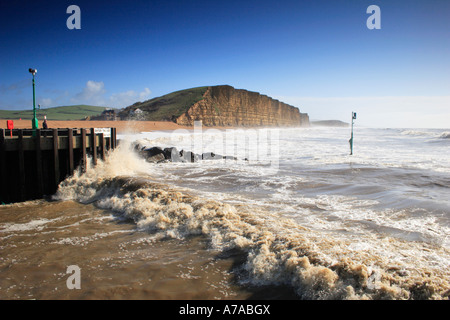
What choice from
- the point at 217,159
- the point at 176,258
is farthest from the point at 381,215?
the point at 217,159

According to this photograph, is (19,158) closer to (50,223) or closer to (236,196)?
(50,223)

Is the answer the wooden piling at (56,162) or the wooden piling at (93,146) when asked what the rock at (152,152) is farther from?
the wooden piling at (56,162)

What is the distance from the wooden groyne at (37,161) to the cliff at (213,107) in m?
62.5

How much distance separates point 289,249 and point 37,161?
10.2 m

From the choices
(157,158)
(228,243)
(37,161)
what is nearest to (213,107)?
(157,158)

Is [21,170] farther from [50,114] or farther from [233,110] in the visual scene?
[50,114]

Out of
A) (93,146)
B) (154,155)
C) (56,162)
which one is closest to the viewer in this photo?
(56,162)

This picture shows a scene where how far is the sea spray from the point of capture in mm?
3916

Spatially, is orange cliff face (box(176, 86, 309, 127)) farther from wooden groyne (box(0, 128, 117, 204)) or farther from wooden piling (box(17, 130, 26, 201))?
wooden piling (box(17, 130, 26, 201))

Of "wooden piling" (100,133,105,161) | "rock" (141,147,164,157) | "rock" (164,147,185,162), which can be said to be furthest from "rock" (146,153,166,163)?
"wooden piling" (100,133,105,161)

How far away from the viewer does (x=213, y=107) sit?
91.0 metres

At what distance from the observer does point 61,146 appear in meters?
11.3

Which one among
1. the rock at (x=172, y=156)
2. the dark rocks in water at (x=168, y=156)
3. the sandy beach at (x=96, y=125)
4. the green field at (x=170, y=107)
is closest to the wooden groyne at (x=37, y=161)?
the dark rocks in water at (x=168, y=156)
